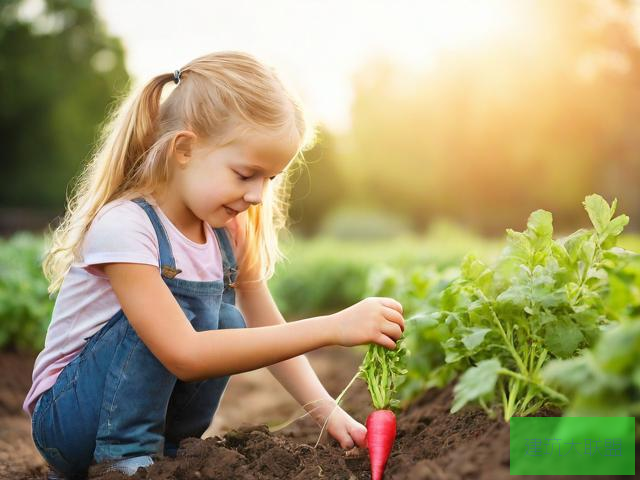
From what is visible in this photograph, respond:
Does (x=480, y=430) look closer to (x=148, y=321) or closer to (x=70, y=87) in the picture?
(x=148, y=321)

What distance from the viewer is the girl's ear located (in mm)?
2236

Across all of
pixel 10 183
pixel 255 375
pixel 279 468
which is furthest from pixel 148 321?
pixel 10 183

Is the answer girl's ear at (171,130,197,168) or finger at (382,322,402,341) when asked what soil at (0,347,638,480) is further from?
girl's ear at (171,130,197,168)

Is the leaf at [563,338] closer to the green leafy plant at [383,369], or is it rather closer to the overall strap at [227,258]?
the green leafy plant at [383,369]

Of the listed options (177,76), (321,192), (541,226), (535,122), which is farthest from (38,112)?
(541,226)

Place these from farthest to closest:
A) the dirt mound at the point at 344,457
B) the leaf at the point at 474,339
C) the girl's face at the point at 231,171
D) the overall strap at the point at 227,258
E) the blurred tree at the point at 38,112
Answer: the blurred tree at the point at 38,112, the overall strap at the point at 227,258, the girl's face at the point at 231,171, the leaf at the point at 474,339, the dirt mound at the point at 344,457

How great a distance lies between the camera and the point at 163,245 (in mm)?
2215

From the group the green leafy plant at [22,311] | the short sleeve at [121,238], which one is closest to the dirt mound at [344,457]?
the short sleeve at [121,238]

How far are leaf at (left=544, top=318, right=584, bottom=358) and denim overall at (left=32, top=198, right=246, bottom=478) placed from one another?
3.60ft

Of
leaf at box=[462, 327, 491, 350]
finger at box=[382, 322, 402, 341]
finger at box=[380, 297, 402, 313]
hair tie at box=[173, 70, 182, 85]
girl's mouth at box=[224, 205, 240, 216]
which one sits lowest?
finger at box=[382, 322, 402, 341]

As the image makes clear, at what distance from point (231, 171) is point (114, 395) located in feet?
2.56

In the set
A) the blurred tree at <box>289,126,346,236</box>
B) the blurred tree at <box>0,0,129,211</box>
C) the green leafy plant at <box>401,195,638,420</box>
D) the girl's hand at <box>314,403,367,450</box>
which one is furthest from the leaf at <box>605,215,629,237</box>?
the blurred tree at <box>289,126,346,236</box>

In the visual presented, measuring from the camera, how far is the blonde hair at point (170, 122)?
88.4 inches

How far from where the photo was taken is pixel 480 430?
6.38 feet
